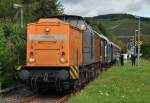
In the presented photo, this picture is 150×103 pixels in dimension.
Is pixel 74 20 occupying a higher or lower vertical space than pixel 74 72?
higher

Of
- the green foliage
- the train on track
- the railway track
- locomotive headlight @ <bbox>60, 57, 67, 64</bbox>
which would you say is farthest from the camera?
the green foliage

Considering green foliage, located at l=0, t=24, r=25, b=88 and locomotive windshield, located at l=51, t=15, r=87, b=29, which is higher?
locomotive windshield, located at l=51, t=15, r=87, b=29

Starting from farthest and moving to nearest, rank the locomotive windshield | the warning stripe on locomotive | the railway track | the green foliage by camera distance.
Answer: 1. the locomotive windshield
2. the green foliage
3. the warning stripe on locomotive
4. the railway track

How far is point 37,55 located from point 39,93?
246cm

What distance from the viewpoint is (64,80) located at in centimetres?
2298

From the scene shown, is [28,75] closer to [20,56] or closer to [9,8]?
[20,56]

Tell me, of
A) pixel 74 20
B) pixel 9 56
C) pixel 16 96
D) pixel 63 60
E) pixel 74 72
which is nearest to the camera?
pixel 74 72

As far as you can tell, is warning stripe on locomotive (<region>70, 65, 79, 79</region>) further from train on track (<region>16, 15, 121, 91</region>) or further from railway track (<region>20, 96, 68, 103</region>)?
railway track (<region>20, 96, 68, 103</region>)

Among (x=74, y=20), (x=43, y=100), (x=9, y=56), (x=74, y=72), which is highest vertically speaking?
(x=74, y=20)

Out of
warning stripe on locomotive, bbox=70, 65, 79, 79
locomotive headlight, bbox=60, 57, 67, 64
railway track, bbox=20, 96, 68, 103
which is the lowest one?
railway track, bbox=20, 96, 68, 103

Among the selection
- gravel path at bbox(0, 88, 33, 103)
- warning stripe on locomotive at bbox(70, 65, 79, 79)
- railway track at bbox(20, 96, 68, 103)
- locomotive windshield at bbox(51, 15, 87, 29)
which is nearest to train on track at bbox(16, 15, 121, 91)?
warning stripe on locomotive at bbox(70, 65, 79, 79)

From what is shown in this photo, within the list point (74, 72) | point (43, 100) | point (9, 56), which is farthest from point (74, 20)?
point (43, 100)

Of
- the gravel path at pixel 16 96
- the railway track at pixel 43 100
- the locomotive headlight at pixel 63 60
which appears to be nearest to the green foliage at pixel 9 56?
the gravel path at pixel 16 96

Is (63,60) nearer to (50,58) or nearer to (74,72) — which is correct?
(50,58)
